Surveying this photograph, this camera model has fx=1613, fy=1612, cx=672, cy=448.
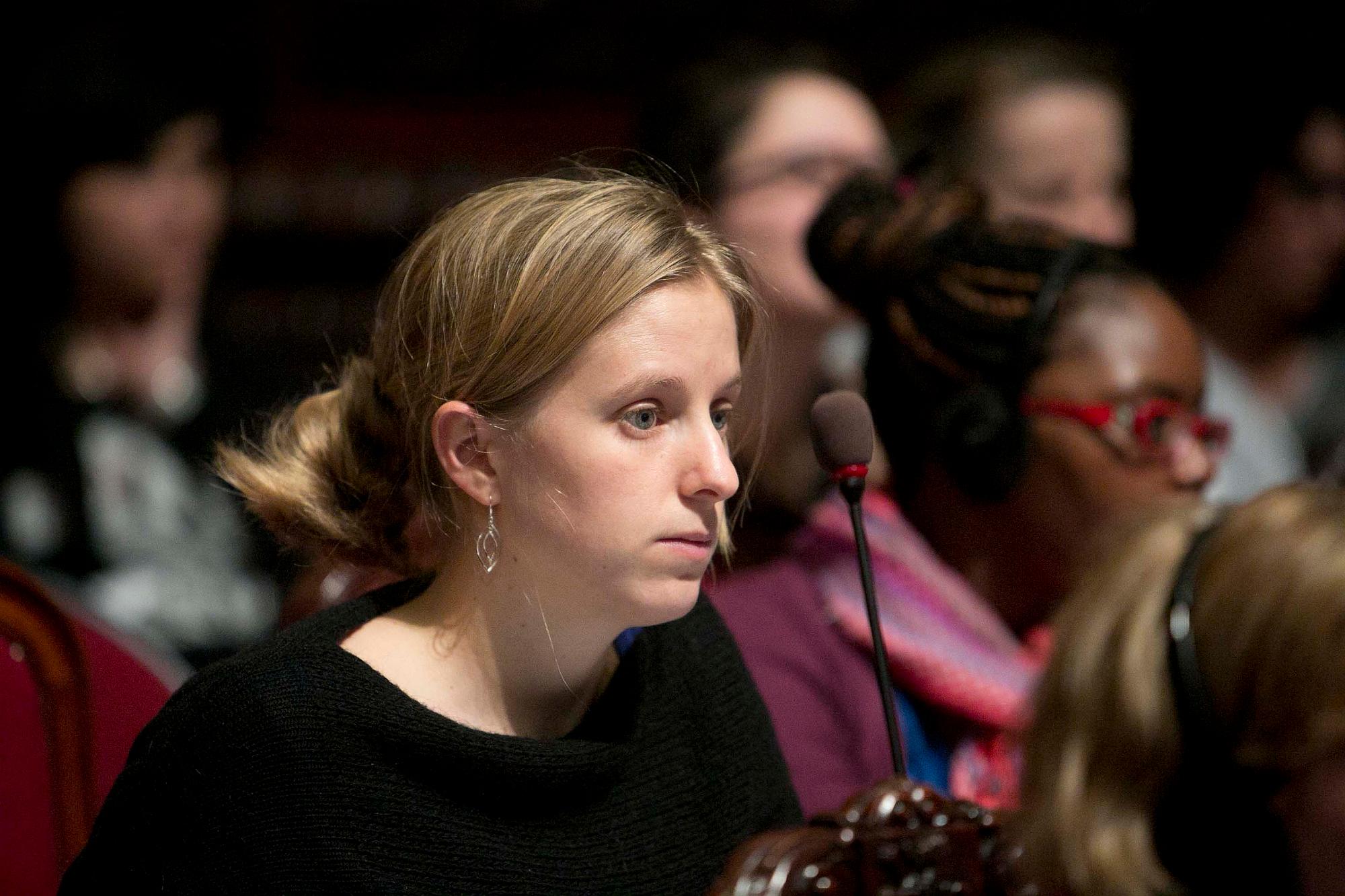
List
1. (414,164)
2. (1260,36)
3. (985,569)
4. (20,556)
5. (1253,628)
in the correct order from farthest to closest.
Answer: (414,164) → (1260,36) → (20,556) → (985,569) → (1253,628)

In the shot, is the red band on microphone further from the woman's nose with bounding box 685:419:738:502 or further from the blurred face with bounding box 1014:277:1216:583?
the blurred face with bounding box 1014:277:1216:583

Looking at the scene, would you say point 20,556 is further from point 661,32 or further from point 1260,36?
point 1260,36

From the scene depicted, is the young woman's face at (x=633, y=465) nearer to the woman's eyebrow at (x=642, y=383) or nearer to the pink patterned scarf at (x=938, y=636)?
the woman's eyebrow at (x=642, y=383)

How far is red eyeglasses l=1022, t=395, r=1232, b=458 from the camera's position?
1.67 metres

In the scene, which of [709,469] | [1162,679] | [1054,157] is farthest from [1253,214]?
[1162,679]

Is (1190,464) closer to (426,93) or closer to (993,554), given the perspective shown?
(993,554)

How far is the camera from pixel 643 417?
104cm

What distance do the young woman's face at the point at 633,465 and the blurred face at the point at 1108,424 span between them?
735 mm

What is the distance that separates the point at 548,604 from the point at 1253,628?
47 cm

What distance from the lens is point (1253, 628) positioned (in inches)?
30.6

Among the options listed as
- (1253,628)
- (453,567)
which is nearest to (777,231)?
(453,567)

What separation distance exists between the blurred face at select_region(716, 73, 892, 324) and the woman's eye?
40.8 inches

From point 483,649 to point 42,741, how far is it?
37 cm

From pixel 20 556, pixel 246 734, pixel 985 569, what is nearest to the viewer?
pixel 246 734
